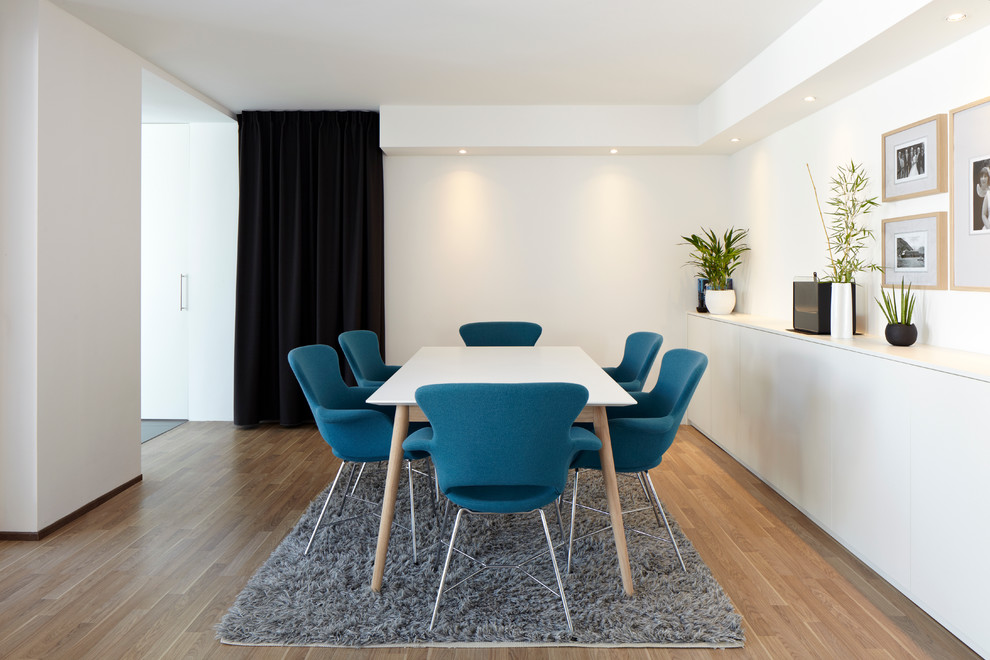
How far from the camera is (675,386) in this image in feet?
10.5

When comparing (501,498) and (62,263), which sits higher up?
(62,263)

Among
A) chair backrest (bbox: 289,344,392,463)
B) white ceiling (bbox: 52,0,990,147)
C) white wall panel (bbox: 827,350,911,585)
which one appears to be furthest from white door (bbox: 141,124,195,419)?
white wall panel (bbox: 827,350,911,585)

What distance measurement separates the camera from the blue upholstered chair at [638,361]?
12.4ft

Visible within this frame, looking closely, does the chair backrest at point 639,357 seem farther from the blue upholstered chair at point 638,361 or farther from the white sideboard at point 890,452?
the white sideboard at point 890,452

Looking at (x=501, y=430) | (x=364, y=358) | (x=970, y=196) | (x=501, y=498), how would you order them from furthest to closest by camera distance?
(x=364, y=358) < (x=970, y=196) < (x=501, y=498) < (x=501, y=430)

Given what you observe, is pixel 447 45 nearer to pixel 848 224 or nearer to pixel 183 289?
pixel 848 224

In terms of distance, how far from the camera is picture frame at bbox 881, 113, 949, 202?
3.04 m

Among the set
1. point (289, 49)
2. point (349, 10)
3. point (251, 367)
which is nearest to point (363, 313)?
point (251, 367)

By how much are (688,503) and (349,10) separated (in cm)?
326

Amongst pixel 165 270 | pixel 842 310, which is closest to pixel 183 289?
pixel 165 270

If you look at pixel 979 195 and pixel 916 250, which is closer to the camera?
pixel 979 195

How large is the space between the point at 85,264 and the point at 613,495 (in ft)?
9.99

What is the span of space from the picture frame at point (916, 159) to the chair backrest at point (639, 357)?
1405 millimetres

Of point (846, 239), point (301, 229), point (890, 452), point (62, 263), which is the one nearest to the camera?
point (890, 452)
